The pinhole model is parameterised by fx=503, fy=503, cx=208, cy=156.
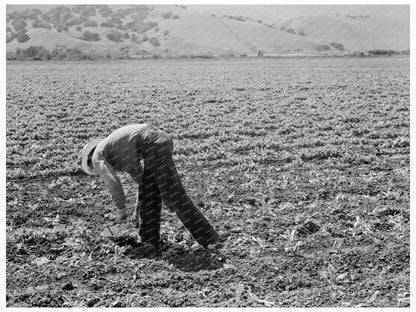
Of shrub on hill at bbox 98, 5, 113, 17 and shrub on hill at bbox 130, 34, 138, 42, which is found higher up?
shrub on hill at bbox 98, 5, 113, 17

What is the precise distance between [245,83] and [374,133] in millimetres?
12551

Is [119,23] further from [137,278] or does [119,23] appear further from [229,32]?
[137,278]

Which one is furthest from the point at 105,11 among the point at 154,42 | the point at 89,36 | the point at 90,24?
the point at 154,42

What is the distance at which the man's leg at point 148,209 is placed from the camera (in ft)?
16.9

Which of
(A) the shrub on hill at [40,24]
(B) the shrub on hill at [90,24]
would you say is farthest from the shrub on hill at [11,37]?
(B) the shrub on hill at [90,24]

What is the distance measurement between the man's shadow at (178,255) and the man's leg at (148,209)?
0.40 ft

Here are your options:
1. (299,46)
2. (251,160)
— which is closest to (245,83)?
(251,160)

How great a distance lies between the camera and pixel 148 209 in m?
5.28

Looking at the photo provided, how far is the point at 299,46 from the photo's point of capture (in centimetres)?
7881

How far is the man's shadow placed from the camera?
16.3 ft

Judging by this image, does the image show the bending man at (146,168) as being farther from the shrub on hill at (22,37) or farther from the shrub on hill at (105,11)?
the shrub on hill at (105,11)

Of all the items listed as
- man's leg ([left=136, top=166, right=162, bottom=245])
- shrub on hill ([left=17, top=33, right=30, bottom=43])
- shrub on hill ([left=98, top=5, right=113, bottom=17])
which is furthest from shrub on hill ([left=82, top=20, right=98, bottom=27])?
man's leg ([left=136, top=166, right=162, bottom=245])

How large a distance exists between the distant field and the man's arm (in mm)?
638

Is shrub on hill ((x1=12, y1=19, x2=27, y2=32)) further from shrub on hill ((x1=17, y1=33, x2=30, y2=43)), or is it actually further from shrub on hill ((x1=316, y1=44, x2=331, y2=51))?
shrub on hill ((x1=316, y1=44, x2=331, y2=51))
